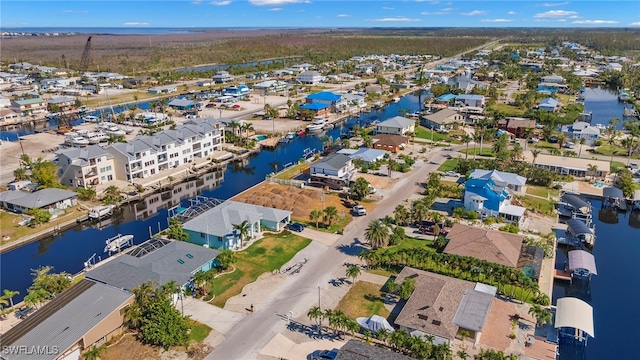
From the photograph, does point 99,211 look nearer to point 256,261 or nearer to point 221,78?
point 256,261

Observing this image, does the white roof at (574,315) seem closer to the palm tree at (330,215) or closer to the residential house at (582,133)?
the palm tree at (330,215)

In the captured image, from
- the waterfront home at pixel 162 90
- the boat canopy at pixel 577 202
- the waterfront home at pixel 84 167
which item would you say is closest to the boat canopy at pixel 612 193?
the boat canopy at pixel 577 202

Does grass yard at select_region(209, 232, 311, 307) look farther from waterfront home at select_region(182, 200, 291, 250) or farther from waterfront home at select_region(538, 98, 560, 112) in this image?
waterfront home at select_region(538, 98, 560, 112)

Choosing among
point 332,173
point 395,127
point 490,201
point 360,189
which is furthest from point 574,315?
point 395,127

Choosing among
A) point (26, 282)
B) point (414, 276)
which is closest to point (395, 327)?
point (414, 276)

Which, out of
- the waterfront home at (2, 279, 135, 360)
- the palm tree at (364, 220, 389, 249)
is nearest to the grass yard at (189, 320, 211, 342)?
the waterfront home at (2, 279, 135, 360)

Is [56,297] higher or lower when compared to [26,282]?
higher

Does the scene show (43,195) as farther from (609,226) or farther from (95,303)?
(609,226)
